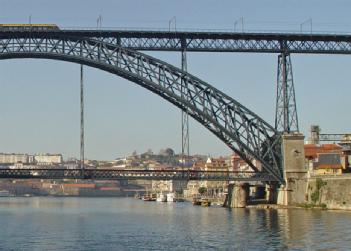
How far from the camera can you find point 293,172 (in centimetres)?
9262

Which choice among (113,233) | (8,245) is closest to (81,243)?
(8,245)

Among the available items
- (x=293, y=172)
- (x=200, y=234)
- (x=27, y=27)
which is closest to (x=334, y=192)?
(x=293, y=172)

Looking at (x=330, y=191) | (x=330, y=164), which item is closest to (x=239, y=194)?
(x=330, y=164)

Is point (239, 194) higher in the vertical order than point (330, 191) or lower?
lower

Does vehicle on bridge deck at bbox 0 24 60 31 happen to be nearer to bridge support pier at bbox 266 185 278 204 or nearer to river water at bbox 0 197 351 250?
river water at bbox 0 197 351 250

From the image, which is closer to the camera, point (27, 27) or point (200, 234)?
point (200, 234)

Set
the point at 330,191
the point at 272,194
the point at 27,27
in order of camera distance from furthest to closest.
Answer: the point at 272,194
the point at 330,191
the point at 27,27

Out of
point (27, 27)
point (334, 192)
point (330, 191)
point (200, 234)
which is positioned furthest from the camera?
point (330, 191)

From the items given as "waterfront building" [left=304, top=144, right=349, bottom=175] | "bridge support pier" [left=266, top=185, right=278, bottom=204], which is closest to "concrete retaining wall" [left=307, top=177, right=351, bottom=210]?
"waterfront building" [left=304, top=144, right=349, bottom=175]

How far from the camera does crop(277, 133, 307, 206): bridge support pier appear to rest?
91812 mm

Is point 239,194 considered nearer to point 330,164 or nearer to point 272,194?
point 272,194

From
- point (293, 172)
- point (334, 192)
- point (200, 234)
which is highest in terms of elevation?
point (293, 172)

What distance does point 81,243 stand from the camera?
175ft

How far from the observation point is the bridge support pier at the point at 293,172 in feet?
Result: 301
